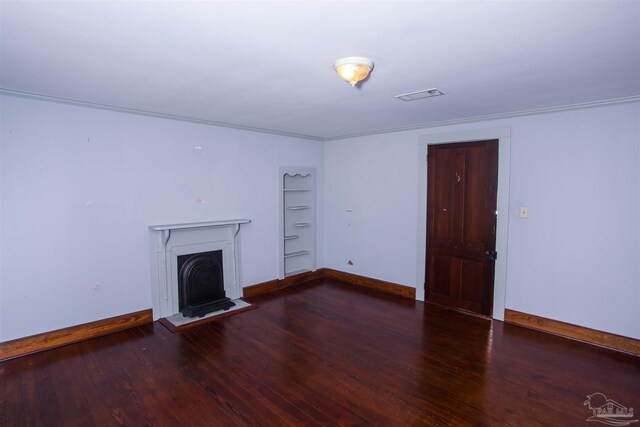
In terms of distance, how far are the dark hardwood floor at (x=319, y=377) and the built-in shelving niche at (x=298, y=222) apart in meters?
1.74

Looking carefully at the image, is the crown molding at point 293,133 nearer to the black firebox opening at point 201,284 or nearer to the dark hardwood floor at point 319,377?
the black firebox opening at point 201,284

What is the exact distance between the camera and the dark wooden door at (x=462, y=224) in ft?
13.1

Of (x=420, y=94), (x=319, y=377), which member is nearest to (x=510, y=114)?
(x=420, y=94)

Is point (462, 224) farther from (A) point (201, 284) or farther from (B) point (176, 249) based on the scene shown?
(B) point (176, 249)

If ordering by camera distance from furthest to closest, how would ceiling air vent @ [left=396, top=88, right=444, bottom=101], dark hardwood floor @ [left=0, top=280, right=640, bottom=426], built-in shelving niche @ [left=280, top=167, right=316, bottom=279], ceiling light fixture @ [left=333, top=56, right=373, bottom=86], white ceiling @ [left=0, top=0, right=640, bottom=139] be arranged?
built-in shelving niche @ [left=280, top=167, right=316, bottom=279], ceiling air vent @ [left=396, top=88, right=444, bottom=101], dark hardwood floor @ [left=0, top=280, right=640, bottom=426], ceiling light fixture @ [left=333, top=56, right=373, bottom=86], white ceiling @ [left=0, top=0, right=640, bottom=139]

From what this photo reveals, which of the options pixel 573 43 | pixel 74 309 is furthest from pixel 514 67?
pixel 74 309

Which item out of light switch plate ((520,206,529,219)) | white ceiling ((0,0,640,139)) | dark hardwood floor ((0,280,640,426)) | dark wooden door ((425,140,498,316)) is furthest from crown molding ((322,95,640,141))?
dark hardwood floor ((0,280,640,426))

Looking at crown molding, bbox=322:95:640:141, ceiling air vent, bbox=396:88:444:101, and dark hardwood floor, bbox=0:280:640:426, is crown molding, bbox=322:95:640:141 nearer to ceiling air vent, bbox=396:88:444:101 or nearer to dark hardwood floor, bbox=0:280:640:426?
ceiling air vent, bbox=396:88:444:101

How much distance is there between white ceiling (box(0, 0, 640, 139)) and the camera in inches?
62.7

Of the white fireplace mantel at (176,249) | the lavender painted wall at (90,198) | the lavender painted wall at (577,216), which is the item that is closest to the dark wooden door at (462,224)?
the lavender painted wall at (577,216)

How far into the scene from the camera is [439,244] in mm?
4449

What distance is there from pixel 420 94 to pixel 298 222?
326cm

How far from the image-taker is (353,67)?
215 centimetres

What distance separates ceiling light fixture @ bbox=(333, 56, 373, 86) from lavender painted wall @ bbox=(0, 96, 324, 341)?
8.66 feet
